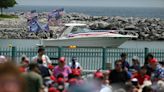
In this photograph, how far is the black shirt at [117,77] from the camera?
9.18 m

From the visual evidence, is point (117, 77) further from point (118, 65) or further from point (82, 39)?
point (82, 39)

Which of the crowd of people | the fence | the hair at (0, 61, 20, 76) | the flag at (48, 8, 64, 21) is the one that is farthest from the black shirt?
the flag at (48, 8, 64, 21)

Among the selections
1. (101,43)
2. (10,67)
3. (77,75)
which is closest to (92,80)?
(77,75)

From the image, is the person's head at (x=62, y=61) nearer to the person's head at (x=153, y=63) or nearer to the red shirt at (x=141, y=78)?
the red shirt at (x=141, y=78)

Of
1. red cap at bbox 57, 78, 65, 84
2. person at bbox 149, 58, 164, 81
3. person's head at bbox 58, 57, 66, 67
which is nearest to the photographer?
red cap at bbox 57, 78, 65, 84

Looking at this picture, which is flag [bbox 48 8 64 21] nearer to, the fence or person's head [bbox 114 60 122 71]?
the fence

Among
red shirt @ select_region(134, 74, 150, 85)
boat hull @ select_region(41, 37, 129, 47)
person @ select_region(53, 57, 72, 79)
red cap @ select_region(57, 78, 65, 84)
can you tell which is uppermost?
red cap @ select_region(57, 78, 65, 84)

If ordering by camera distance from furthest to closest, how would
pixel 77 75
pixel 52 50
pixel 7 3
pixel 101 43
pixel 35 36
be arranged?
pixel 7 3 → pixel 35 36 → pixel 101 43 → pixel 52 50 → pixel 77 75

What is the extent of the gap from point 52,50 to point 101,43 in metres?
15.5

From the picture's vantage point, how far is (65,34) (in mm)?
33750

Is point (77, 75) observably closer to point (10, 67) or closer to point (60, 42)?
point (10, 67)

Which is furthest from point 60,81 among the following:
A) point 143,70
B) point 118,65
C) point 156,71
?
point 156,71

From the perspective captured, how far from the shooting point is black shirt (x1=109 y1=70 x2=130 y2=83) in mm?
9180

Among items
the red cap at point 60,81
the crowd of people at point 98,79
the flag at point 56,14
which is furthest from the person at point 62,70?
the flag at point 56,14
